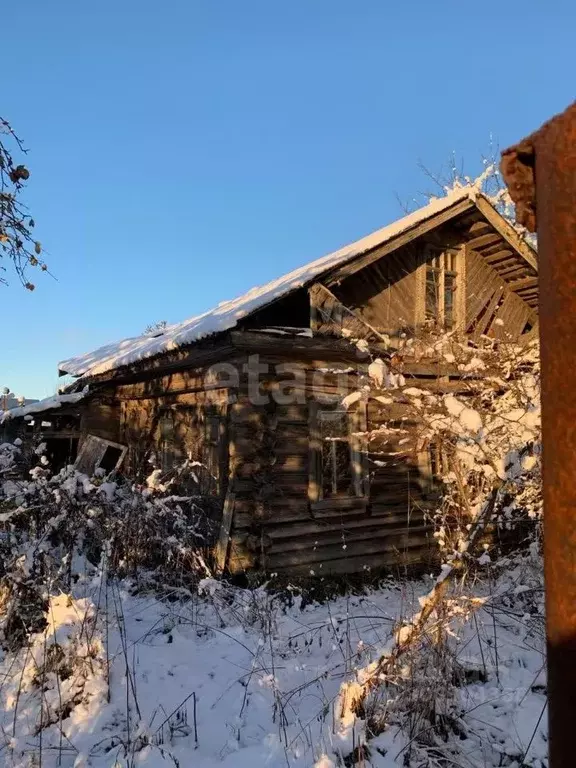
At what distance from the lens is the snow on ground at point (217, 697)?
351 cm

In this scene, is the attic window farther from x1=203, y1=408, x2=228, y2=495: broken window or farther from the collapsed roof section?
x1=203, y1=408, x2=228, y2=495: broken window

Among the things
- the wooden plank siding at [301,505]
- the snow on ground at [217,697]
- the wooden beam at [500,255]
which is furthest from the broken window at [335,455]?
the wooden beam at [500,255]

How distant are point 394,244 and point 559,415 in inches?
325

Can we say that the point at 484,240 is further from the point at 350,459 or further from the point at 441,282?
the point at 350,459

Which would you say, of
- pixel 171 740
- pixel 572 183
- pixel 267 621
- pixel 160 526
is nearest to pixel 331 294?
pixel 160 526

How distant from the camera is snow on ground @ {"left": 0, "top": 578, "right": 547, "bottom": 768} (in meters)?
3.51

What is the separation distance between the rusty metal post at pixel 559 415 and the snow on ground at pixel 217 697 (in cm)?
282

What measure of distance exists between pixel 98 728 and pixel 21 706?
2.13 ft

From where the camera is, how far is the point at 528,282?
11.1 metres

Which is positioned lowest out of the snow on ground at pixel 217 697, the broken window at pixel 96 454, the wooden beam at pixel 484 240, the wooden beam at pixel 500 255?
the snow on ground at pixel 217 697

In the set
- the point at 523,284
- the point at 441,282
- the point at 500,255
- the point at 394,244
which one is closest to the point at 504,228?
the point at 500,255

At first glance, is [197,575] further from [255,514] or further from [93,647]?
[93,647]

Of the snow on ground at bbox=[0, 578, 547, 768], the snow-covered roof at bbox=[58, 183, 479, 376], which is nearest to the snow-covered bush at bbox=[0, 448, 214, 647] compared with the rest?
the snow on ground at bbox=[0, 578, 547, 768]

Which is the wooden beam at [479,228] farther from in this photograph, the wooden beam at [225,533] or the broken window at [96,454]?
the broken window at [96,454]
